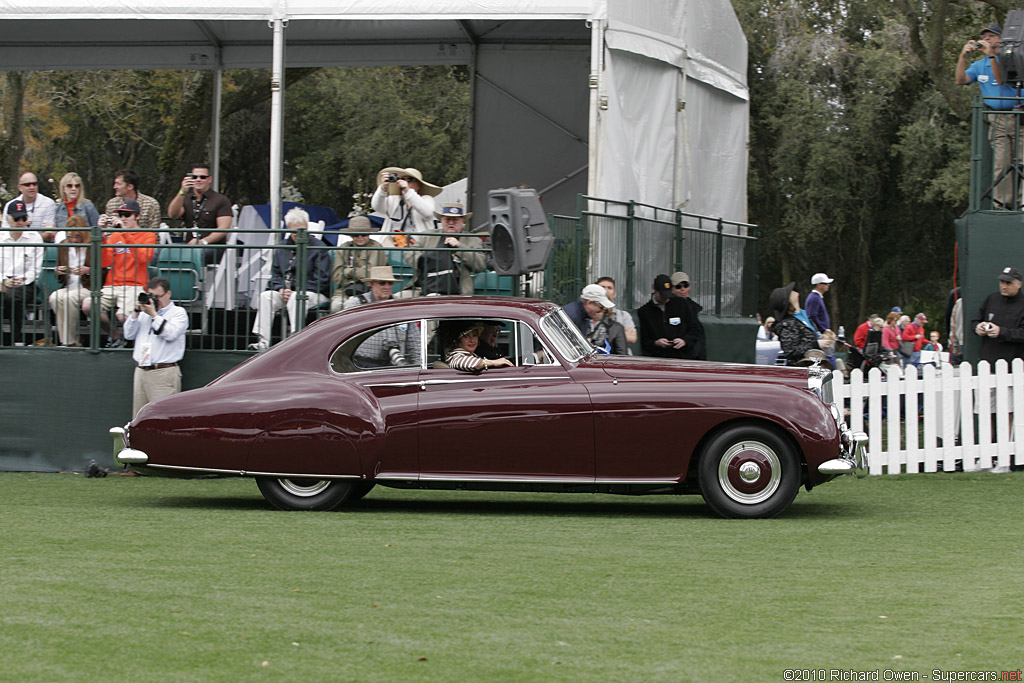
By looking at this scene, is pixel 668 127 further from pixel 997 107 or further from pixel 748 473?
pixel 748 473

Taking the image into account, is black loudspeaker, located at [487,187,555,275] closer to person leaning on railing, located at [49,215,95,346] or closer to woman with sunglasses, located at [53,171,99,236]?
person leaning on railing, located at [49,215,95,346]

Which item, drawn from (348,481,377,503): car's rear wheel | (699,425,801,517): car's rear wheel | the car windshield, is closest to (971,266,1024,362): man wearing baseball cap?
(699,425,801,517): car's rear wheel

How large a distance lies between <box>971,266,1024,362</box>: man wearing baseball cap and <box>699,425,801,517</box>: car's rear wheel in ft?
15.4

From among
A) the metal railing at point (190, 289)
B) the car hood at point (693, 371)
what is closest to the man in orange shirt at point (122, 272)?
the metal railing at point (190, 289)

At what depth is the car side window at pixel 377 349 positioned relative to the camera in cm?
984

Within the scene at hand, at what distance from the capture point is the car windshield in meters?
9.78

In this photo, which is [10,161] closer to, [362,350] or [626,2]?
[626,2]

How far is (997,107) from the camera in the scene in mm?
14039

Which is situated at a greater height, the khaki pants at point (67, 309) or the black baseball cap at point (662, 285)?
the black baseball cap at point (662, 285)

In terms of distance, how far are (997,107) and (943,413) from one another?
340 centimetres

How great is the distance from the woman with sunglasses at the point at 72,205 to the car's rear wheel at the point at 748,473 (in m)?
8.02

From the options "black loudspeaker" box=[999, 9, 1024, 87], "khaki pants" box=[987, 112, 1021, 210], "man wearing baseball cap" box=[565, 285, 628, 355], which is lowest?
"man wearing baseball cap" box=[565, 285, 628, 355]

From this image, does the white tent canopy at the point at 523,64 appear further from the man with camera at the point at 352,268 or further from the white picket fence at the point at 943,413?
the white picket fence at the point at 943,413

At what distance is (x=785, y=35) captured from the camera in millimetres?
37250
